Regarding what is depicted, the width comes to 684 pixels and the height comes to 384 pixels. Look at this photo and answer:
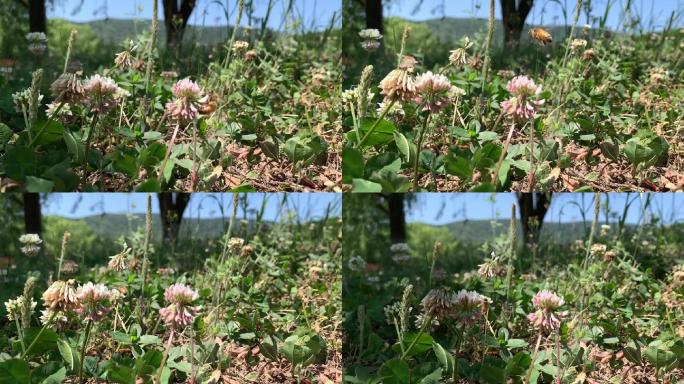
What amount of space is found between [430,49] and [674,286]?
120cm

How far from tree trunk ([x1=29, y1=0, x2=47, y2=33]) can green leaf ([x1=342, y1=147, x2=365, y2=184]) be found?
1.19 metres

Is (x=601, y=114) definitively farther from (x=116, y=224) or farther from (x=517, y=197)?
(x=116, y=224)

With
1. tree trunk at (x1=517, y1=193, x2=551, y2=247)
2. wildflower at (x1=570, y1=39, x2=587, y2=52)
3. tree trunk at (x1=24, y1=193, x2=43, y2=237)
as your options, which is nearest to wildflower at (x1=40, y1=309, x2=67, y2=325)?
tree trunk at (x1=24, y1=193, x2=43, y2=237)

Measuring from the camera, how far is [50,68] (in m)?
2.84

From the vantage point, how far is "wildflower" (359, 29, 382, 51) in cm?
282

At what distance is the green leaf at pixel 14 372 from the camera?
7.79 feet

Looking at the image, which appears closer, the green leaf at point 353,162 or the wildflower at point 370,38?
the green leaf at point 353,162

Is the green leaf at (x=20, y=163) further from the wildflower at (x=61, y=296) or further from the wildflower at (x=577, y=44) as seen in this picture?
the wildflower at (x=577, y=44)

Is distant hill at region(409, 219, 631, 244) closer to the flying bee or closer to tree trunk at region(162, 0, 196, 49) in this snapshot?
the flying bee

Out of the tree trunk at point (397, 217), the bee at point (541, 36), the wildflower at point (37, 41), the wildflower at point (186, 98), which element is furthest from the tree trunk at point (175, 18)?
the bee at point (541, 36)

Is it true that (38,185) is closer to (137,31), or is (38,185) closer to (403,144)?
(137,31)

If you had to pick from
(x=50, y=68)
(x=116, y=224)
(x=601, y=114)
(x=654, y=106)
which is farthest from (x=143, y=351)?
(x=654, y=106)

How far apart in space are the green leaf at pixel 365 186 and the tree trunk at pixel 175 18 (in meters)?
0.94

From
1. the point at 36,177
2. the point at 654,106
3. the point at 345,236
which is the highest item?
the point at 654,106
